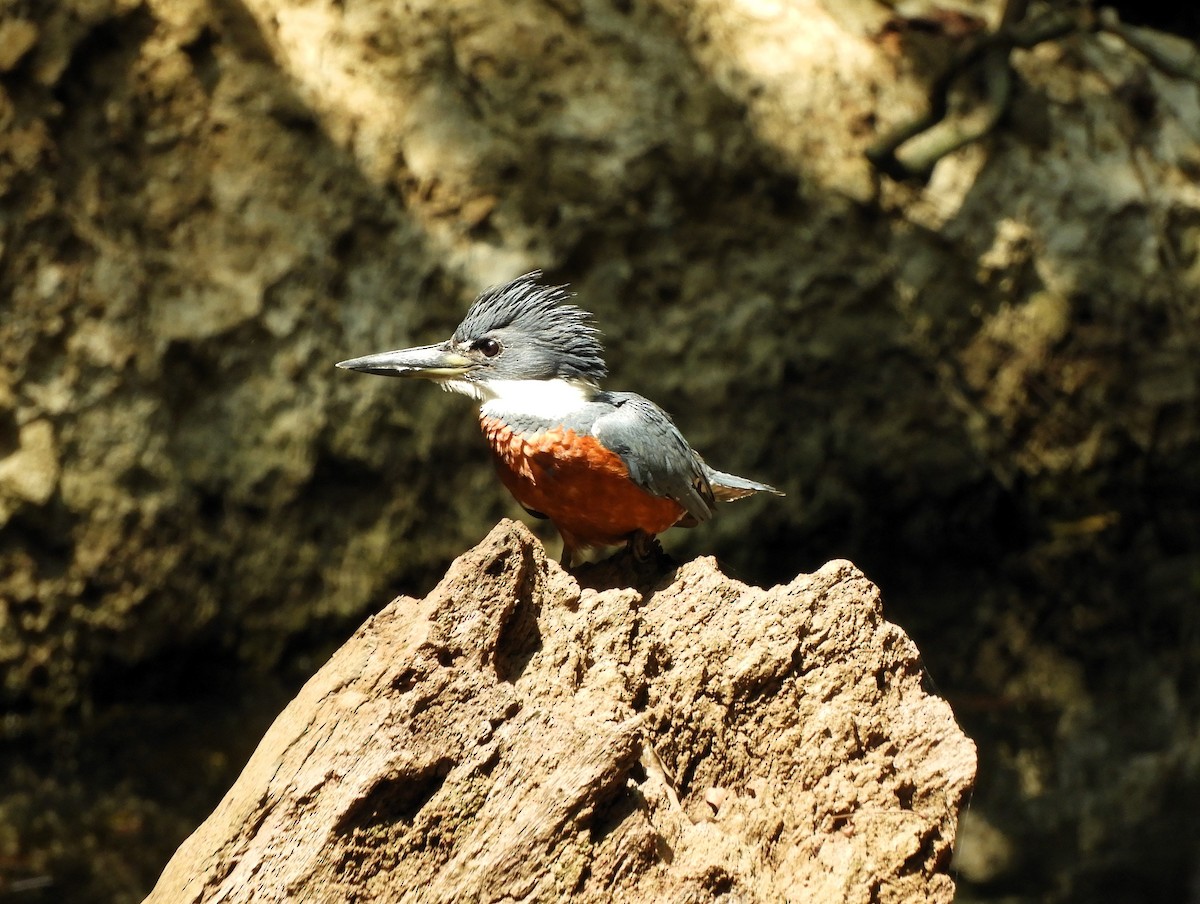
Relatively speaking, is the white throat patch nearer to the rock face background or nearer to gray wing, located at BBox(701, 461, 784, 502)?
gray wing, located at BBox(701, 461, 784, 502)

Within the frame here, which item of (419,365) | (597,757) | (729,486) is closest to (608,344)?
(729,486)

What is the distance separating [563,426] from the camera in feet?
12.2

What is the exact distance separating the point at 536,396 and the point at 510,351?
16 cm

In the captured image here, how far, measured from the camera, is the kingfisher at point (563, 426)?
146 inches

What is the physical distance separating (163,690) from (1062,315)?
5393 mm

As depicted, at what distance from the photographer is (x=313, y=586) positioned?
22.7ft

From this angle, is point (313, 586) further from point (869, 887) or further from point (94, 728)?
point (869, 887)

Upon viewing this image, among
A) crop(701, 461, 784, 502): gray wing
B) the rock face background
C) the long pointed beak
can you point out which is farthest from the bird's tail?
the rock face background

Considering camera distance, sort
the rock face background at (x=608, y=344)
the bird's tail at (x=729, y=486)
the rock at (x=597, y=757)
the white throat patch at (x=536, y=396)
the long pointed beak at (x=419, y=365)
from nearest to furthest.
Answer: the rock at (x=597, y=757)
the white throat patch at (x=536, y=396)
the long pointed beak at (x=419, y=365)
the bird's tail at (x=729, y=486)
the rock face background at (x=608, y=344)

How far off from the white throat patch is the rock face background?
2.36m

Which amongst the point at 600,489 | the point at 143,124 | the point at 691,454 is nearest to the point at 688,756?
the point at 600,489

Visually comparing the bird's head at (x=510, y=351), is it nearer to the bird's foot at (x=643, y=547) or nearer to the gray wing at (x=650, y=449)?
the gray wing at (x=650, y=449)

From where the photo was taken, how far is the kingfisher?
3705 millimetres

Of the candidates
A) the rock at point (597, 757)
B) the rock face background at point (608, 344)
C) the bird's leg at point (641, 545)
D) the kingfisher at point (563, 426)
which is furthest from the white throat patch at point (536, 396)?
the rock face background at point (608, 344)
